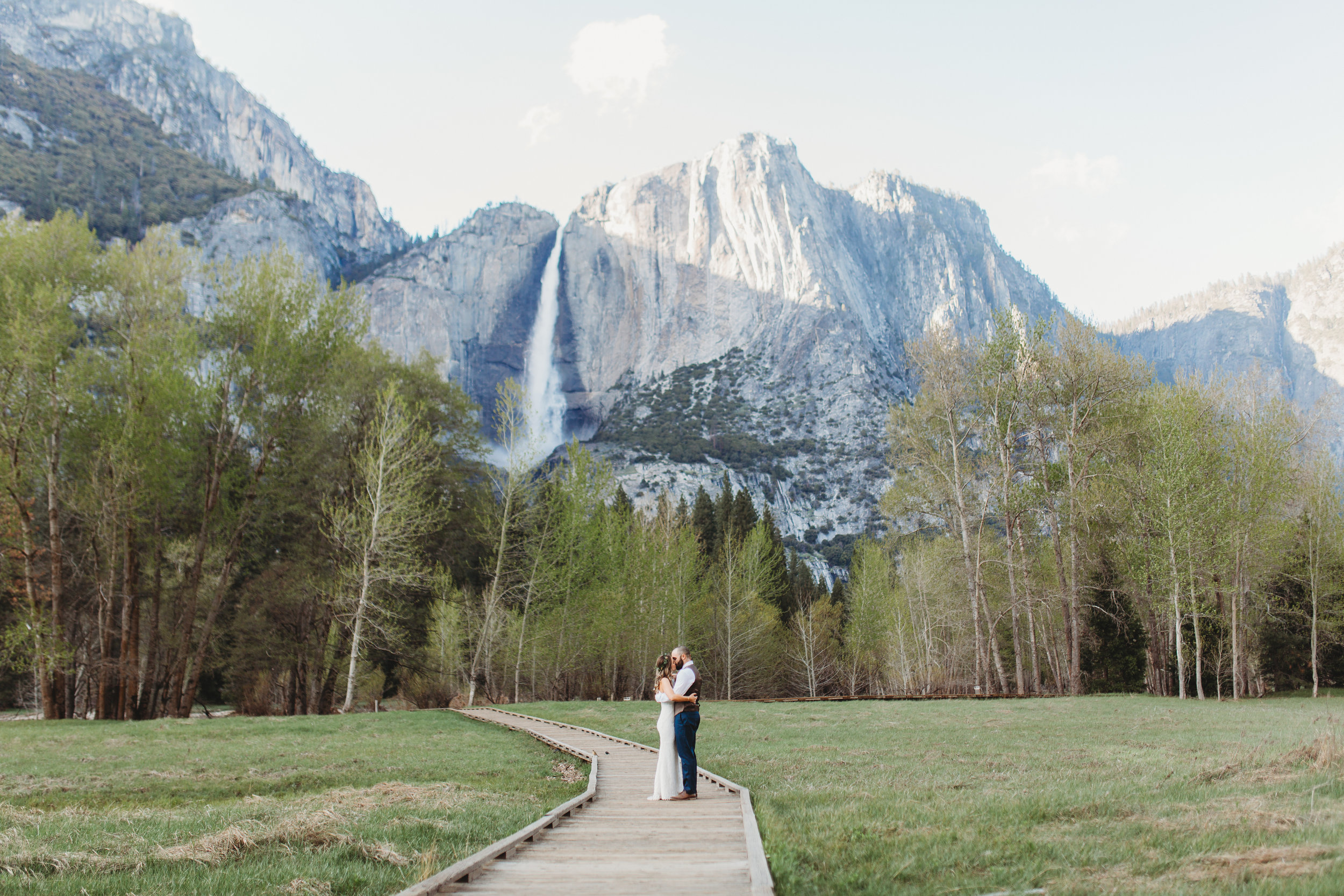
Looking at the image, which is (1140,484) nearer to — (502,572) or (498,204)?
(502,572)

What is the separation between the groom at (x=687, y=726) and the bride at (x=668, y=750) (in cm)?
5

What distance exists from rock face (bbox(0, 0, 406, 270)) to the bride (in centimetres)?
16656

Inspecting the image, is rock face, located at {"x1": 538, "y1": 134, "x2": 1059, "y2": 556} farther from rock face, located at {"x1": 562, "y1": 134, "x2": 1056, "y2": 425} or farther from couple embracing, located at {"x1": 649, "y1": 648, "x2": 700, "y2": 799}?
couple embracing, located at {"x1": 649, "y1": 648, "x2": 700, "y2": 799}

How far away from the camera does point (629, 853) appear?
5441 mm

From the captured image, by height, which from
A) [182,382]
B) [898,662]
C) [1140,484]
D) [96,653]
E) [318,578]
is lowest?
[898,662]

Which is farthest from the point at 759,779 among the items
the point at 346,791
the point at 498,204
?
the point at 498,204

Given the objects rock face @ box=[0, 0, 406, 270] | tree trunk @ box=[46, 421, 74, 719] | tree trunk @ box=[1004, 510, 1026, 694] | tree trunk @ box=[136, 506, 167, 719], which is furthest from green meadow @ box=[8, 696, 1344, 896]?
rock face @ box=[0, 0, 406, 270]

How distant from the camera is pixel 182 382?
21.8 metres

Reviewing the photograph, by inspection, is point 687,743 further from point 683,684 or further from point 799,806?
point 799,806

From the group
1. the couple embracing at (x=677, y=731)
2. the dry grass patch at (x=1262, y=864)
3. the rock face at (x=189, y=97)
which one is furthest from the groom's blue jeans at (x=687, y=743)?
the rock face at (x=189, y=97)

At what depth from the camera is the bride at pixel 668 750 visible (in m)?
8.12

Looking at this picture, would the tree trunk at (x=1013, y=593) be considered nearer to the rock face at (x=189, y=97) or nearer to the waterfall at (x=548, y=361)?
the waterfall at (x=548, y=361)

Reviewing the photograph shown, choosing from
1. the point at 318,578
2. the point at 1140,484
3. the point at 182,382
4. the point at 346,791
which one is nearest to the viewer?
the point at 346,791

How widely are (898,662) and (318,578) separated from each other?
134 feet
